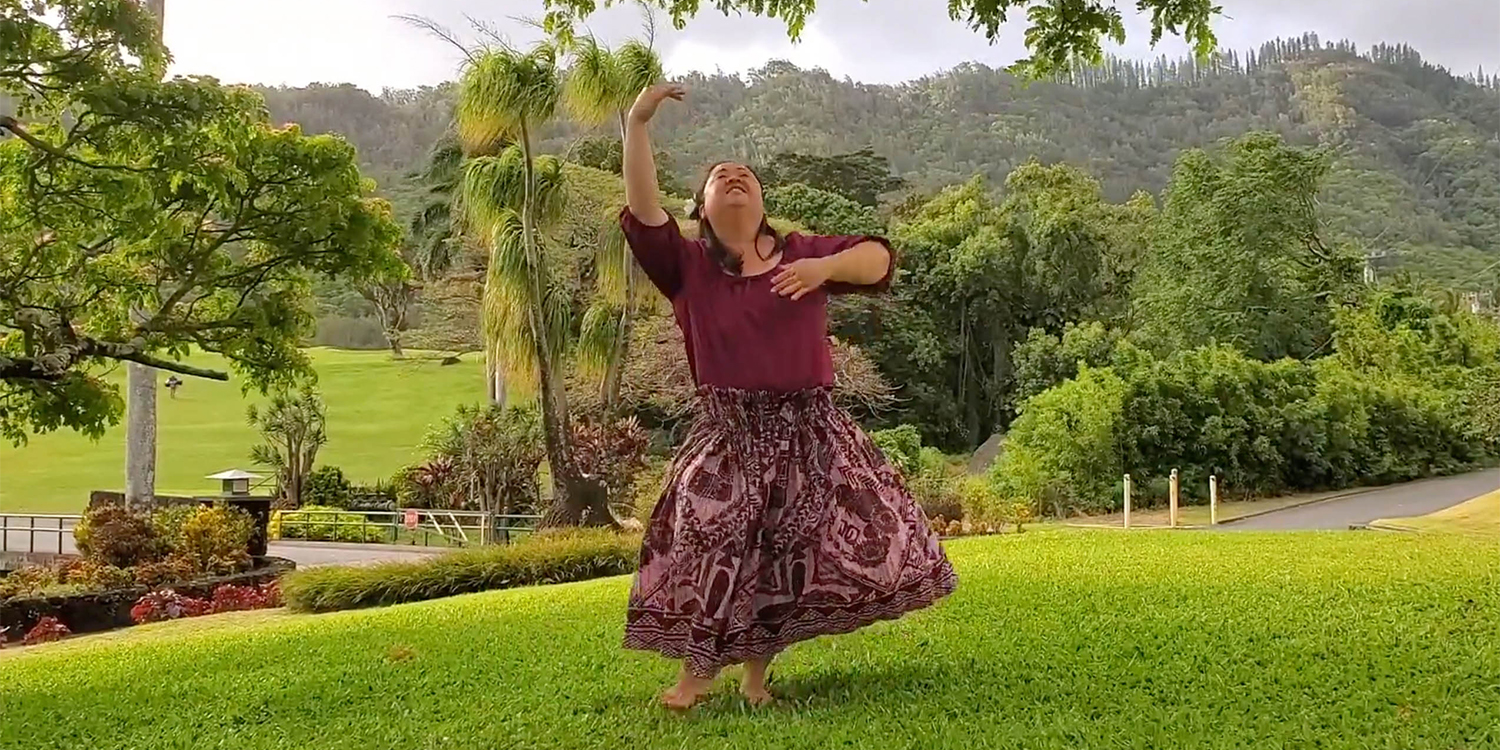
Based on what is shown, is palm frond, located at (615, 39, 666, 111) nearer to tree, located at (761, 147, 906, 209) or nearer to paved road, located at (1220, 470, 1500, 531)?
paved road, located at (1220, 470, 1500, 531)

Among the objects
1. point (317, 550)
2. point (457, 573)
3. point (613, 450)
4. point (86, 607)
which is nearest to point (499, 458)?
point (613, 450)

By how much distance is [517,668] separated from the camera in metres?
3.08

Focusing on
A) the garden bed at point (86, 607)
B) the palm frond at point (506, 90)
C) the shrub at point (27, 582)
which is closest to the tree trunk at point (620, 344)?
the palm frond at point (506, 90)

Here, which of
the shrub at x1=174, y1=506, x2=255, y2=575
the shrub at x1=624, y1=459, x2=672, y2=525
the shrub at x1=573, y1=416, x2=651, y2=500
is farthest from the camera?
the shrub at x1=573, y1=416, x2=651, y2=500

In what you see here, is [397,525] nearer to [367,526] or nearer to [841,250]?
[367,526]

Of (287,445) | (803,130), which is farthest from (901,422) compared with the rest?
(287,445)

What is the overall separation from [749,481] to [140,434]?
8967mm

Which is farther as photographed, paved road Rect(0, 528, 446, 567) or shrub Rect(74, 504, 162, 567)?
paved road Rect(0, 528, 446, 567)

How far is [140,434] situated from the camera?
9.74 m

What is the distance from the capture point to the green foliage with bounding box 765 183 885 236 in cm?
1730

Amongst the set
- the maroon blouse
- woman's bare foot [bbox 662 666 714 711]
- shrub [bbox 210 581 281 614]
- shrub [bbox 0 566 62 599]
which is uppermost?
the maroon blouse

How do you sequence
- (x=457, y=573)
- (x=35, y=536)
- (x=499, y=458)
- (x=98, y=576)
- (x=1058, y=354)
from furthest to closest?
(x=1058, y=354)
(x=35, y=536)
(x=499, y=458)
(x=98, y=576)
(x=457, y=573)

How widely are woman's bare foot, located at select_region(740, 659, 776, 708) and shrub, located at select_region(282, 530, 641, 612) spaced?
4.62 metres

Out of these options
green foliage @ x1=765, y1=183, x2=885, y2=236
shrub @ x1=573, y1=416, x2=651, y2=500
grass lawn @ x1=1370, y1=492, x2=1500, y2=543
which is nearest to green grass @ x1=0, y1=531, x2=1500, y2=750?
grass lawn @ x1=1370, y1=492, x2=1500, y2=543
